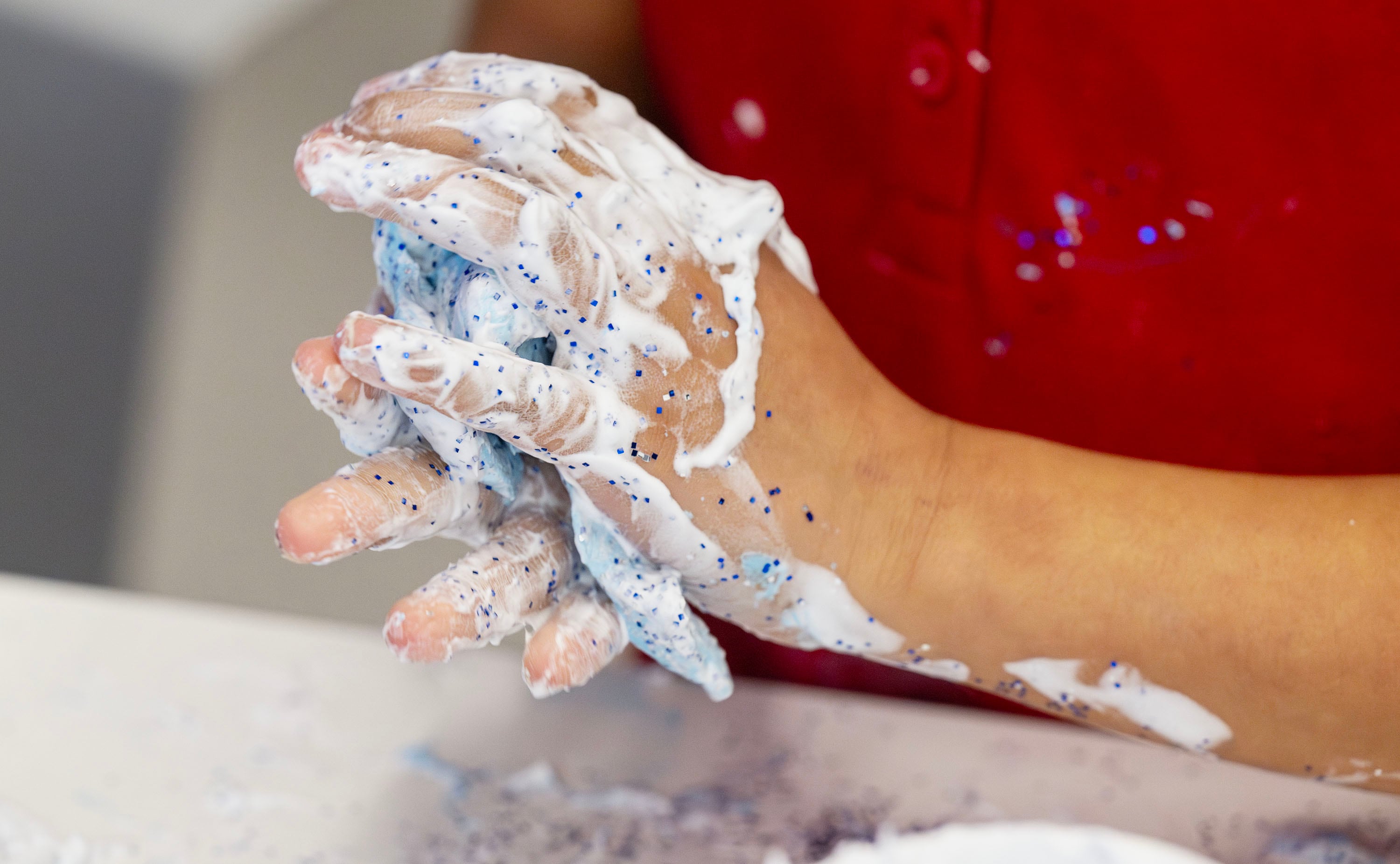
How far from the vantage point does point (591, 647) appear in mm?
364

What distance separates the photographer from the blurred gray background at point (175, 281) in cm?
107

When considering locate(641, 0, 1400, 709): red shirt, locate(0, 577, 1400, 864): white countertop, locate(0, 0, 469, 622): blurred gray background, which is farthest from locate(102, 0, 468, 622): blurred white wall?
locate(641, 0, 1400, 709): red shirt

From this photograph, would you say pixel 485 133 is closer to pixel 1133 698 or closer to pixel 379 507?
pixel 379 507

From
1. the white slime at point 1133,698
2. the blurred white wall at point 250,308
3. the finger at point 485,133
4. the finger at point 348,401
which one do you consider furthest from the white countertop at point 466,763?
the blurred white wall at point 250,308

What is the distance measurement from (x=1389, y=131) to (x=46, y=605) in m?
0.82

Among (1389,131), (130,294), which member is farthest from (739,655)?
(130,294)

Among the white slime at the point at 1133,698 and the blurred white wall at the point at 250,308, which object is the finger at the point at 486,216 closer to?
the white slime at the point at 1133,698

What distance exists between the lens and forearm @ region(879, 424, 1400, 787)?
1.22ft

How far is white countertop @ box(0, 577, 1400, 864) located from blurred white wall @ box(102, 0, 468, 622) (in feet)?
1.49

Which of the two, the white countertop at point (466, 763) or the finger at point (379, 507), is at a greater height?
the finger at point (379, 507)

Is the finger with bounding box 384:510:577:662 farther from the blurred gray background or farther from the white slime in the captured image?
the blurred gray background

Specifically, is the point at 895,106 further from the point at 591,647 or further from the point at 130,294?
the point at 130,294

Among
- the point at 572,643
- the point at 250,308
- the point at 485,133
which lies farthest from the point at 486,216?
the point at 250,308

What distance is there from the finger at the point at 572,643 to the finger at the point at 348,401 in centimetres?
10
